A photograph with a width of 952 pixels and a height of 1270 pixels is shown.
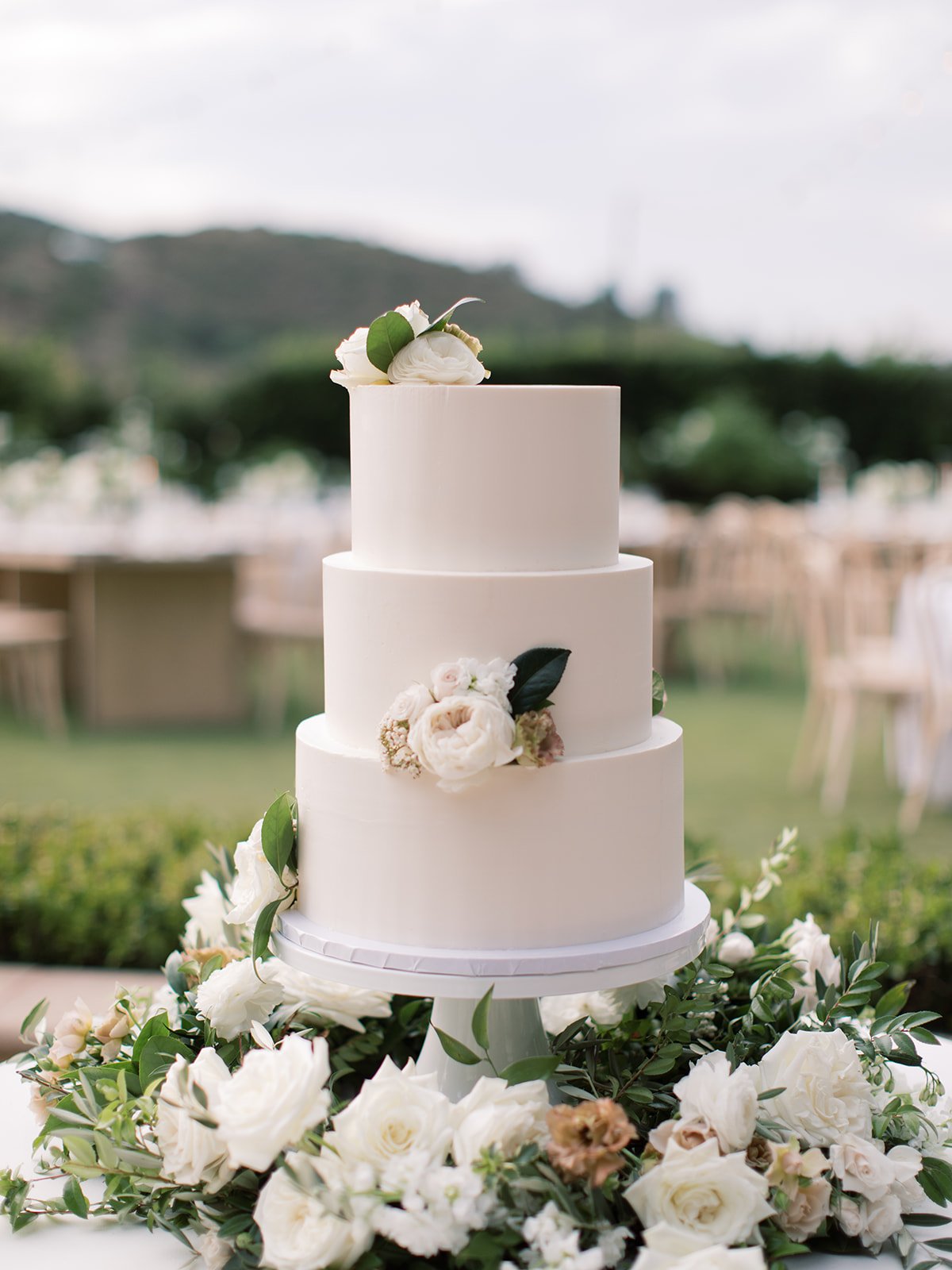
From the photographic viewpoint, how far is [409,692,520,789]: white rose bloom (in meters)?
1.55

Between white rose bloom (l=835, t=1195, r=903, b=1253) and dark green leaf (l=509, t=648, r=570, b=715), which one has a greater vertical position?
dark green leaf (l=509, t=648, r=570, b=715)

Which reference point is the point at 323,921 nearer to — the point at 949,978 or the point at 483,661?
the point at 483,661

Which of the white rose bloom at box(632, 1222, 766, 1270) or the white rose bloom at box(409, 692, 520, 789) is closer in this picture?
the white rose bloom at box(632, 1222, 766, 1270)

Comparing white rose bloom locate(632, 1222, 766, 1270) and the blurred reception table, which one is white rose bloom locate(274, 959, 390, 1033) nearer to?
white rose bloom locate(632, 1222, 766, 1270)

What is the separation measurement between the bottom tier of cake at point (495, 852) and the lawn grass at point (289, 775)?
3465 mm

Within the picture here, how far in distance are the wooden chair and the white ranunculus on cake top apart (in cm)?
608

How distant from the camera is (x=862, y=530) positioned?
881cm

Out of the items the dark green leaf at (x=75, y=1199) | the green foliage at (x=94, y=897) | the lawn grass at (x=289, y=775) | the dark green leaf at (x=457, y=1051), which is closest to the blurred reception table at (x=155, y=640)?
the lawn grass at (x=289, y=775)

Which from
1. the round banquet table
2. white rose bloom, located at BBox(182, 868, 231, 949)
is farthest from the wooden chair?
the round banquet table

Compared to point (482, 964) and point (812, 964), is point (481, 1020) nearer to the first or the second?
point (482, 964)

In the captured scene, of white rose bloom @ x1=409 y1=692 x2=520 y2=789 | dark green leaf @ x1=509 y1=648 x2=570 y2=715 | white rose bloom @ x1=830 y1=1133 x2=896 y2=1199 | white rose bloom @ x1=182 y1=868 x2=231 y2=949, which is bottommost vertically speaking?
white rose bloom @ x1=830 y1=1133 x2=896 y2=1199

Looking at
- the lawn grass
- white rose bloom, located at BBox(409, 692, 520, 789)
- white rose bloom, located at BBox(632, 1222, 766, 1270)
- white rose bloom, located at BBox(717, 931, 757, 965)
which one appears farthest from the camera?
the lawn grass

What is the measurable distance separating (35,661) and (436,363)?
22.3 ft

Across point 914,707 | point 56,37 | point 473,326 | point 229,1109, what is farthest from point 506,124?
point 229,1109
